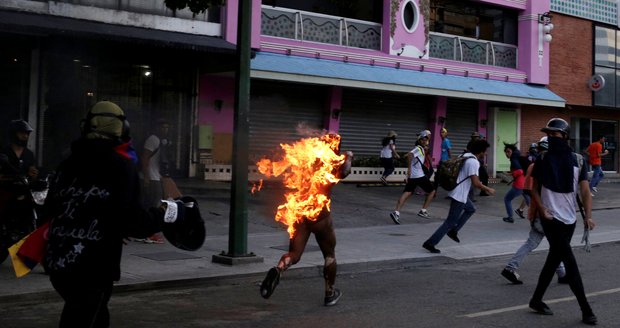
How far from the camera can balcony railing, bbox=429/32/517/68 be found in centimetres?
2327

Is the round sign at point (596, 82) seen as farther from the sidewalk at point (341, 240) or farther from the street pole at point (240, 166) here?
the street pole at point (240, 166)

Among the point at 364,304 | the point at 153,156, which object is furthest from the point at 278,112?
the point at 364,304

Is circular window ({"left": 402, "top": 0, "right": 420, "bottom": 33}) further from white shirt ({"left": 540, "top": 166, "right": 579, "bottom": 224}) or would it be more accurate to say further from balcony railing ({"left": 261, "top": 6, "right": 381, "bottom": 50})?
white shirt ({"left": 540, "top": 166, "right": 579, "bottom": 224})

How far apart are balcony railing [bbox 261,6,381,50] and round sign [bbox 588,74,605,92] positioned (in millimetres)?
9734

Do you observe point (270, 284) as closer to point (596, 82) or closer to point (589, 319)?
point (589, 319)

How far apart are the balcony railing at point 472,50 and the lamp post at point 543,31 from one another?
85 centimetres

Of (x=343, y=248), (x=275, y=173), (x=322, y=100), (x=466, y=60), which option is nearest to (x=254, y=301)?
(x=275, y=173)

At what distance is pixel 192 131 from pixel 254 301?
11.7m

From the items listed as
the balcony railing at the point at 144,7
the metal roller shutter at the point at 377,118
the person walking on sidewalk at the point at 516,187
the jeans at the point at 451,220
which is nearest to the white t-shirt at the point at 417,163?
the person walking on sidewalk at the point at 516,187

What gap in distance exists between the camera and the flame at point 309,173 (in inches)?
268

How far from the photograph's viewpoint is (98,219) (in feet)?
12.7

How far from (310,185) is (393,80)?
44.7 ft

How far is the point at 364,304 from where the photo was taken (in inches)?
285

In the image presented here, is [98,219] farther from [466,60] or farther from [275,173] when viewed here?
[466,60]
